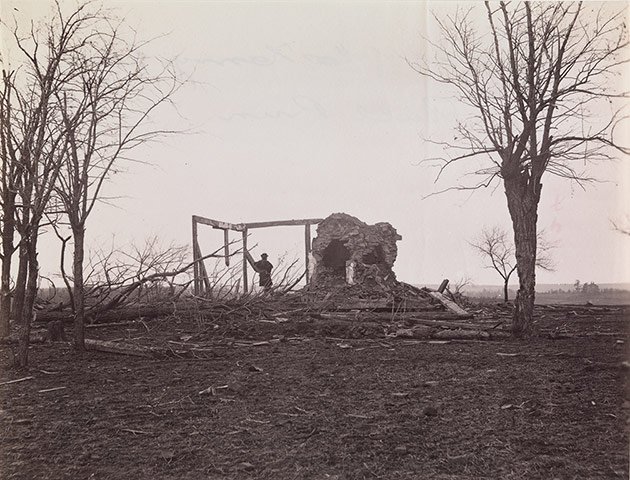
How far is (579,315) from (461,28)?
25.3 feet

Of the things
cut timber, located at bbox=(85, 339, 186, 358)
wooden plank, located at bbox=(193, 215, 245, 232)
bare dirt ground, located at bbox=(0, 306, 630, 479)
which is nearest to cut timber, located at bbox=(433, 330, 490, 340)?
bare dirt ground, located at bbox=(0, 306, 630, 479)

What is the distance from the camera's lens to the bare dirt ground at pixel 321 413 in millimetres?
3482

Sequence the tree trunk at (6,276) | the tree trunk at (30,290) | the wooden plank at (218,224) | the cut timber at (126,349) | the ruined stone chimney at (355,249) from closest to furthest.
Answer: the tree trunk at (30,290) < the cut timber at (126,349) < the tree trunk at (6,276) < the wooden plank at (218,224) < the ruined stone chimney at (355,249)

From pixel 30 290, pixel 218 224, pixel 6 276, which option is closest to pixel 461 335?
pixel 30 290

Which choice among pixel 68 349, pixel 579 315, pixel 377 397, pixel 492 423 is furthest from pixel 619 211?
pixel 579 315

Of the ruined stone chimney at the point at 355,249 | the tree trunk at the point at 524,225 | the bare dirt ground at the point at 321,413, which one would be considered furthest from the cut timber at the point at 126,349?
the ruined stone chimney at the point at 355,249

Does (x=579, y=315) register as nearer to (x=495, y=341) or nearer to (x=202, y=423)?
(x=495, y=341)

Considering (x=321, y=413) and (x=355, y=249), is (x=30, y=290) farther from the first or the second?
(x=355, y=249)

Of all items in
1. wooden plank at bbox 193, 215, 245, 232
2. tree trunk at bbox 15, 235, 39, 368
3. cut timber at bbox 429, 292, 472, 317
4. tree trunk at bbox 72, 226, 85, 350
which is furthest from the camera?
wooden plank at bbox 193, 215, 245, 232

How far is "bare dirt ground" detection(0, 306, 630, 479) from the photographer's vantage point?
3.48m

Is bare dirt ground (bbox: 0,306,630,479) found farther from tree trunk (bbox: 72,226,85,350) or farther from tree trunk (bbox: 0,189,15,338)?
tree trunk (bbox: 0,189,15,338)

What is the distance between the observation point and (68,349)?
7172 millimetres

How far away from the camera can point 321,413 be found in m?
4.50

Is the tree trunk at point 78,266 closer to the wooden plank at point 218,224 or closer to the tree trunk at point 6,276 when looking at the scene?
the tree trunk at point 6,276
